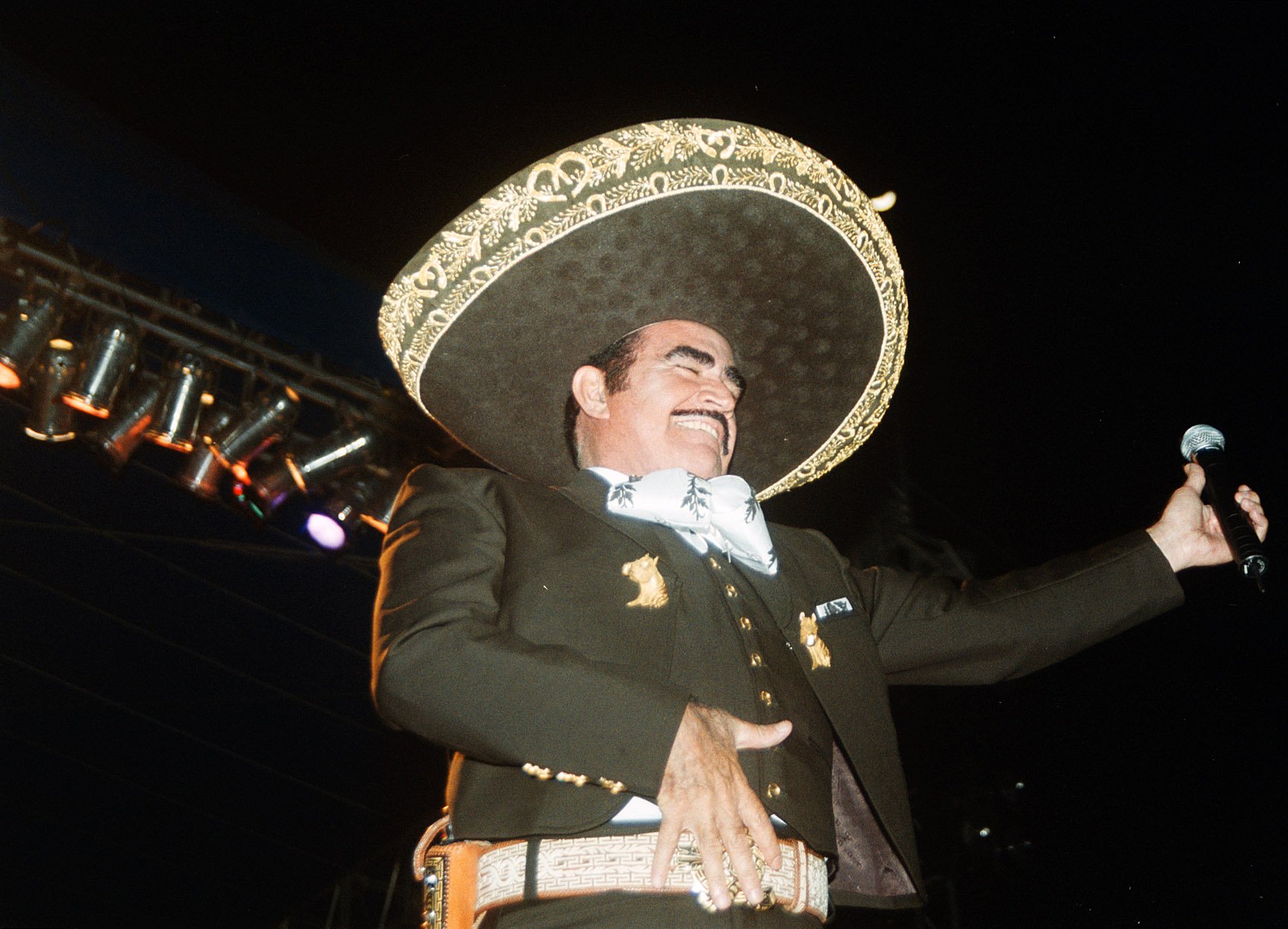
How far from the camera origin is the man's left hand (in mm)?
2344

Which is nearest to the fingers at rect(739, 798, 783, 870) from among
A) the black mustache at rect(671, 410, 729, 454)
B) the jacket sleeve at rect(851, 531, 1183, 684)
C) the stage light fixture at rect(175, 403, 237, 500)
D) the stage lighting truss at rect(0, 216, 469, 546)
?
the jacket sleeve at rect(851, 531, 1183, 684)

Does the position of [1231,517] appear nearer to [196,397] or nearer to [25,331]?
[196,397]

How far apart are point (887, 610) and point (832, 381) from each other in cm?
71

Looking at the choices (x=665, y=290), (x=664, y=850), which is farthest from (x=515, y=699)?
(x=665, y=290)

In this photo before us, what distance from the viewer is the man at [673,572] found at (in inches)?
61.6

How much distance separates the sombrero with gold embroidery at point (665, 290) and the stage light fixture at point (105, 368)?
247 centimetres

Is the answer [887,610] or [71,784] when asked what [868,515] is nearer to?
[887,610]

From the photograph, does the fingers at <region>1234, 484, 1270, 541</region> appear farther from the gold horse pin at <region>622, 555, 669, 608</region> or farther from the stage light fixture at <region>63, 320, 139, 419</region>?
the stage light fixture at <region>63, 320, 139, 419</region>

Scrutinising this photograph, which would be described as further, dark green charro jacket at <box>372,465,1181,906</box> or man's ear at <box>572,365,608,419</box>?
man's ear at <box>572,365,608,419</box>

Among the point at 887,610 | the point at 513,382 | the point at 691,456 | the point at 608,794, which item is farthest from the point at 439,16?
the point at 608,794

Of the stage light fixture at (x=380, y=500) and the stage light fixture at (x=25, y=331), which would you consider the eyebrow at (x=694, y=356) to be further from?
the stage light fixture at (x=25, y=331)

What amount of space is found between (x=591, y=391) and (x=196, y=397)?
9.16ft

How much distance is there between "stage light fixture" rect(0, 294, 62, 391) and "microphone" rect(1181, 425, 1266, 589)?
167 inches

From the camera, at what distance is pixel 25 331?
445 centimetres
